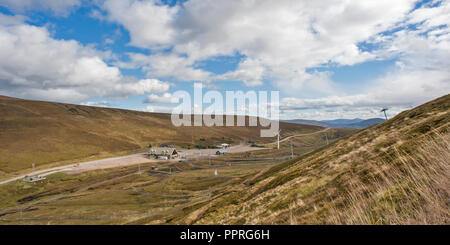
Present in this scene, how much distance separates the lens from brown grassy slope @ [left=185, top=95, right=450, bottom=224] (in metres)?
5.95

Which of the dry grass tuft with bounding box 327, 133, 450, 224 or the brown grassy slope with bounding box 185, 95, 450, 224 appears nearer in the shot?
the dry grass tuft with bounding box 327, 133, 450, 224

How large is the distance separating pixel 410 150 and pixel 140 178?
12778 centimetres

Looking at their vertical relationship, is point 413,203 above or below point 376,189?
above

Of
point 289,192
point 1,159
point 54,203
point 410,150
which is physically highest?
point 410,150

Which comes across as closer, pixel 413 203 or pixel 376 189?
pixel 413 203

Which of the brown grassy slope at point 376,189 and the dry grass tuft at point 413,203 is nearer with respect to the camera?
the dry grass tuft at point 413,203

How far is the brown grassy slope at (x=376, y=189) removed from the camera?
19.5ft

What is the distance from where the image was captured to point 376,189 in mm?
8797
